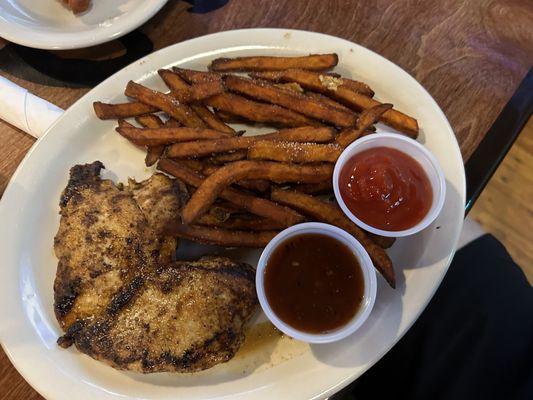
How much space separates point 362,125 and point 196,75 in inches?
29.5

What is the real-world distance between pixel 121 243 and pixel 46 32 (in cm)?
124

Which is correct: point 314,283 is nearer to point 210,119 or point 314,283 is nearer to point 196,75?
point 210,119

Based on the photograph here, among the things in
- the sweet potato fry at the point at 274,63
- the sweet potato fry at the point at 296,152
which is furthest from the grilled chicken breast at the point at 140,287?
the sweet potato fry at the point at 274,63

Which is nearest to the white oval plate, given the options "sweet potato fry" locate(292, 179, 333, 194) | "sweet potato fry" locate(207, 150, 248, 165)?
"sweet potato fry" locate(207, 150, 248, 165)

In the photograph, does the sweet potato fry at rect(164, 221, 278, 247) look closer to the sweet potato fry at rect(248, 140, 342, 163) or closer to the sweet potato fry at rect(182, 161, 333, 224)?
the sweet potato fry at rect(182, 161, 333, 224)

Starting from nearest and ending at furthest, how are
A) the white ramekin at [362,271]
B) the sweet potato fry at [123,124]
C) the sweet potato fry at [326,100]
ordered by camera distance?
the white ramekin at [362,271]
the sweet potato fry at [326,100]
the sweet potato fry at [123,124]

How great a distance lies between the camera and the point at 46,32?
88.3 inches

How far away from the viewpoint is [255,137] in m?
1.79

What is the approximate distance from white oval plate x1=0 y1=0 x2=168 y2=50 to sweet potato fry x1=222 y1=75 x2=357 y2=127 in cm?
71

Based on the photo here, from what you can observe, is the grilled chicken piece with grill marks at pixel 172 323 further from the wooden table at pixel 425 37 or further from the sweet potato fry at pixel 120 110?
the wooden table at pixel 425 37

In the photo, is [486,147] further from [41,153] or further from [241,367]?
[41,153]

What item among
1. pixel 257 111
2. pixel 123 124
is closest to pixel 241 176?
pixel 257 111

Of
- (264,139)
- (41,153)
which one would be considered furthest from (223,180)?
(41,153)

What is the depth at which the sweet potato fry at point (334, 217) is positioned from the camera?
1.65 meters
